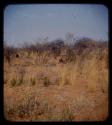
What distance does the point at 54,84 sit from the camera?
2.46 m

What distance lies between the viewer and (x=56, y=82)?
8.04 ft

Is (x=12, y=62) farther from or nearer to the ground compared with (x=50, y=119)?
farther from the ground

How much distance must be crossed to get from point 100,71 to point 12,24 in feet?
3.02

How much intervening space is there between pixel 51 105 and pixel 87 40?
68 cm

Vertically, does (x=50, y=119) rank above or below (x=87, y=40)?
below

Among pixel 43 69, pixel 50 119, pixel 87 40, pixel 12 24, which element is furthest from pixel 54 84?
pixel 12 24

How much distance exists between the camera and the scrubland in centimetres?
245

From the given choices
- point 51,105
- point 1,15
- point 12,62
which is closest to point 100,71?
point 51,105

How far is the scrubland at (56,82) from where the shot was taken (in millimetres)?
2453

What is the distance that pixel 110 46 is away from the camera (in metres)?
2.46

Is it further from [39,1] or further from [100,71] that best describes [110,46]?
[39,1]

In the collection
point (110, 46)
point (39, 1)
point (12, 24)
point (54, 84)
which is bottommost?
point (54, 84)

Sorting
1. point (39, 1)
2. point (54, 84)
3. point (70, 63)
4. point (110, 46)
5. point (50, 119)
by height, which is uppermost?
point (39, 1)

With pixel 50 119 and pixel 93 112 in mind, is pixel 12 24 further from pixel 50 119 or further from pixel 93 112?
Answer: pixel 93 112
